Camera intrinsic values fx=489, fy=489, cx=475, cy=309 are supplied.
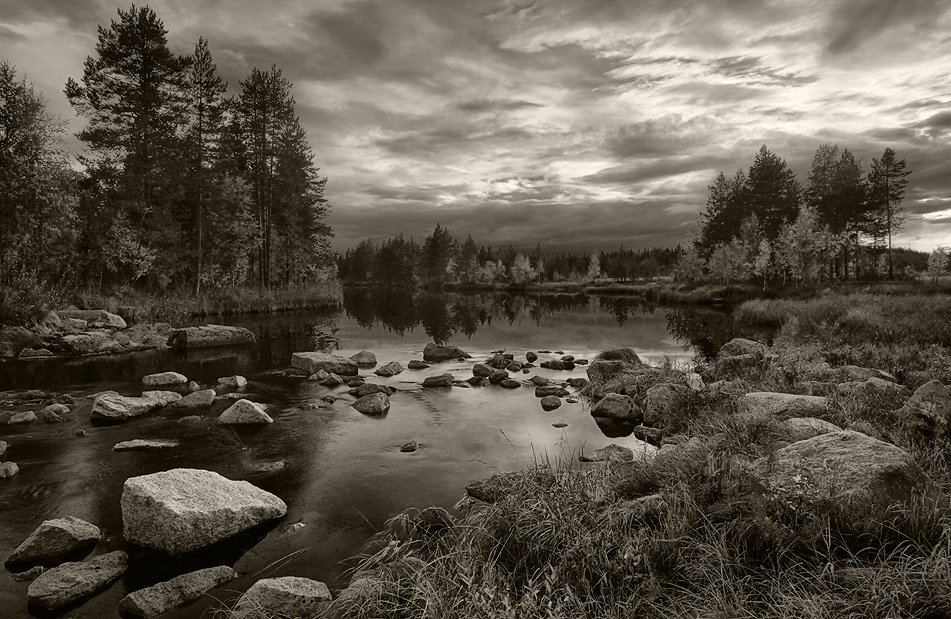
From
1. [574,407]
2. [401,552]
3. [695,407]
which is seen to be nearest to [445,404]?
[574,407]

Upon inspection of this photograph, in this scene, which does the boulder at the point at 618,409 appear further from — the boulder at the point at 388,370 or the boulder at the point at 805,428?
the boulder at the point at 388,370

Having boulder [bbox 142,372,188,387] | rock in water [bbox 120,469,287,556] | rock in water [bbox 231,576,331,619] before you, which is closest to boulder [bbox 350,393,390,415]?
rock in water [bbox 120,469,287,556]

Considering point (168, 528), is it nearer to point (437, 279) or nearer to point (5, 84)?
point (5, 84)

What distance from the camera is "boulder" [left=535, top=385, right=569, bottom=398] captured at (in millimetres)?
15289

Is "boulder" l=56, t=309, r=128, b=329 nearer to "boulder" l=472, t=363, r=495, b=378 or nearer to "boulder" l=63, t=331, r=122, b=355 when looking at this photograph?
"boulder" l=63, t=331, r=122, b=355

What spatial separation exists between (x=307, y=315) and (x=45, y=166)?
19063mm

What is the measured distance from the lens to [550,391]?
1548cm

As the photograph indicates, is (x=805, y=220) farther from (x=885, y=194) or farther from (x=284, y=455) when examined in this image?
(x=284, y=455)

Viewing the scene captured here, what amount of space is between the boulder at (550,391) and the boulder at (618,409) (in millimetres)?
2110

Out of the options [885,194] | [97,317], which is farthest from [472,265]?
[97,317]

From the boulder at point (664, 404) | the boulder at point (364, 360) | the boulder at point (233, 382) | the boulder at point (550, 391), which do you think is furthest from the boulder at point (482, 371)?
the boulder at point (233, 382)

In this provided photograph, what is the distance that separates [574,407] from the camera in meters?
14.0

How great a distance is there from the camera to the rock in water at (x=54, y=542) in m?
5.89

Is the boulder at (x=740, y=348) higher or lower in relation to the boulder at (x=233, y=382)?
higher
